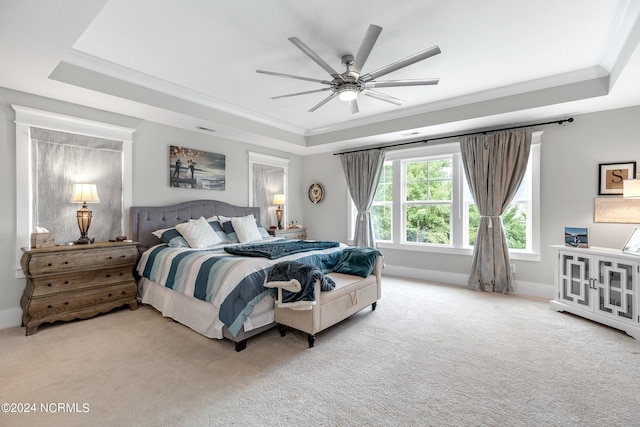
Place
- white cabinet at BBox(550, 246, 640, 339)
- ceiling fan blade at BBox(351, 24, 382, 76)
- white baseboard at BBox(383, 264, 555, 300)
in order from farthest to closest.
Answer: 1. white baseboard at BBox(383, 264, 555, 300)
2. white cabinet at BBox(550, 246, 640, 339)
3. ceiling fan blade at BBox(351, 24, 382, 76)

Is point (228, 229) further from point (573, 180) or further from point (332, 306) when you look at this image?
point (573, 180)

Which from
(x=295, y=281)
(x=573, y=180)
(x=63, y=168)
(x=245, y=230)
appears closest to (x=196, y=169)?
(x=245, y=230)

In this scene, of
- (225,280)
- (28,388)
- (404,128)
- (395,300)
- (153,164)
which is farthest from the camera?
(404,128)

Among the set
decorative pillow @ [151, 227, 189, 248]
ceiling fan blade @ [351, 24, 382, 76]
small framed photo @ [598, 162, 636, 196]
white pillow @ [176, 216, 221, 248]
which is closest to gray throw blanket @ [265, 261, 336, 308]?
white pillow @ [176, 216, 221, 248]

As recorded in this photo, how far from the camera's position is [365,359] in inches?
91.1

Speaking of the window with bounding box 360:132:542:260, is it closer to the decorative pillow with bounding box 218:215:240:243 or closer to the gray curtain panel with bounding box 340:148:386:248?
the gray curtain panel with bounding box 340:148:386:248

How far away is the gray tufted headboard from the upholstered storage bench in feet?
7.58

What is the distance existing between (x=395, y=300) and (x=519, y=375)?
5.82 feet

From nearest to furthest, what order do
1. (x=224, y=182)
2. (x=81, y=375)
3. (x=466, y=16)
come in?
(x=81, y=375) → (x=466, y=16) → (x=224, y=182)

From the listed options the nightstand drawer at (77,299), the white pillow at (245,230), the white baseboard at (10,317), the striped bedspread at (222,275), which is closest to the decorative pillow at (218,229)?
the white pillow at (245,230)

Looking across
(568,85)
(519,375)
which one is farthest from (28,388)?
(568,85)

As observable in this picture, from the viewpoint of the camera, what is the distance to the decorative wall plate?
6133 millimetres

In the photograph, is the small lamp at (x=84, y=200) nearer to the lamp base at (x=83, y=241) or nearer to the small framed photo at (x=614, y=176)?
the lamp base at (x=83, y=241)

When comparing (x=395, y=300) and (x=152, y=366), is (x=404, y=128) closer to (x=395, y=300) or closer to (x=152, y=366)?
(x=395, y=300)
